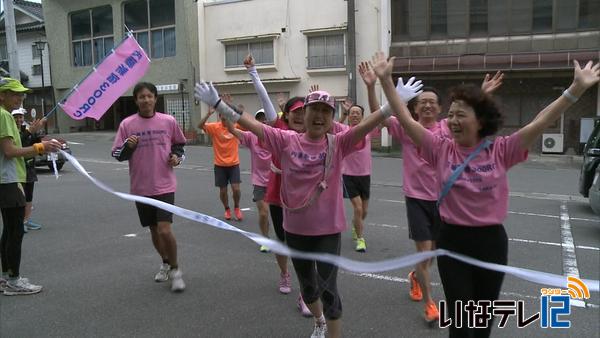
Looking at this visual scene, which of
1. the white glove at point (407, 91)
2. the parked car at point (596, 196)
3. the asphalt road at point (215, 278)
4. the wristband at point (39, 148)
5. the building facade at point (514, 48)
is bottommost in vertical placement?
the asphalt road at point (215, 278)

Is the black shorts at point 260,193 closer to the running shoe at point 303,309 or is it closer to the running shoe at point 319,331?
the running shoe at point 303,309

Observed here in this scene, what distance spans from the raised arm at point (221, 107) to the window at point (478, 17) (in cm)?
1954

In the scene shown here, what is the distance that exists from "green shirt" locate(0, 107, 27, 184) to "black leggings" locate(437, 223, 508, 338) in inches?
152

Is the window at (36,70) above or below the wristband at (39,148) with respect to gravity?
above

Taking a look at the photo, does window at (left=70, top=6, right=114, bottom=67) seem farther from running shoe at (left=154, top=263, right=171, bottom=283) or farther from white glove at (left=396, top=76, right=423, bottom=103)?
white glove at (left=396, top=76, right=423, bottom=103)

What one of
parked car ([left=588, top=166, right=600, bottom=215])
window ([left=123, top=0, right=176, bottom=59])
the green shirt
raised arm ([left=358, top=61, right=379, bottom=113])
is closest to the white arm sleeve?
raised arm ([left=358, top=61, right=379, bottom=113])

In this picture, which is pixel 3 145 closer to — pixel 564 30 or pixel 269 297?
pixel 269 297

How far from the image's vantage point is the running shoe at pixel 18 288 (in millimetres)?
4816

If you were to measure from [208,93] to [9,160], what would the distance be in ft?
8.43

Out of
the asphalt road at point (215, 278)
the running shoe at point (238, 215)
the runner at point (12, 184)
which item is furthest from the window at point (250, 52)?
the runner at point (12, 184)

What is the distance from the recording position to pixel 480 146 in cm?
291

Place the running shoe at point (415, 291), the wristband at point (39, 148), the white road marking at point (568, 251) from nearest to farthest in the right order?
1. the wristband at point (39, 148)
2. the running shoe at point (415, 291)
3. the white road marking at point (568, 251)

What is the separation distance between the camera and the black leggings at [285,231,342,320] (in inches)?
134

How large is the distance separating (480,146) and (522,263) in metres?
3.50
